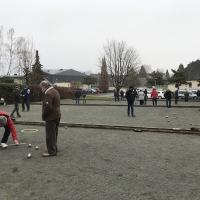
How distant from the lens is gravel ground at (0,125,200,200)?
6465mm

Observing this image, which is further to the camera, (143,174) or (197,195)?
(143,174)

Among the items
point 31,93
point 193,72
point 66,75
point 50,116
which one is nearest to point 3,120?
point 50,116

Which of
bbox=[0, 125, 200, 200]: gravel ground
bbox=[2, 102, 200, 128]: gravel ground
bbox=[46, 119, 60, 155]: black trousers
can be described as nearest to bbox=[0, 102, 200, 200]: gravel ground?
bbox=[0, 125, 200, 200]: gravel ground

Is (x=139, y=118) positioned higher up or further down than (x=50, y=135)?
further down

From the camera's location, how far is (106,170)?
8.04 metres

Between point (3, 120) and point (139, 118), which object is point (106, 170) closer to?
point (3, 120)

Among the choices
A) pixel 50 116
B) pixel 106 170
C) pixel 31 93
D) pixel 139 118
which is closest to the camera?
pixel 106 170

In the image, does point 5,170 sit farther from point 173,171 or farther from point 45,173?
point 173,171

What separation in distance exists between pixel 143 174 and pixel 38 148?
3897 millimetres

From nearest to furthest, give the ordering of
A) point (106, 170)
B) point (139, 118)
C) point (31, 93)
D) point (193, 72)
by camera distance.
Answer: point (106, 170) < point (139, 118) < point (31, 93) < point (193, 72)

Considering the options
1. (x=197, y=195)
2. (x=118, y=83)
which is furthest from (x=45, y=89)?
(x=118, y=83)

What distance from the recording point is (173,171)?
7898 mm

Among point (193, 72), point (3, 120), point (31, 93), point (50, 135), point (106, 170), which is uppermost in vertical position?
point (193, 72)

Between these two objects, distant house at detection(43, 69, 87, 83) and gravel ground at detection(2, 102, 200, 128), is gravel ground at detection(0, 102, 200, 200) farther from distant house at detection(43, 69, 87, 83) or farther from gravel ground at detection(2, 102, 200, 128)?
distant house at detection(43, 69, 87, 83)
